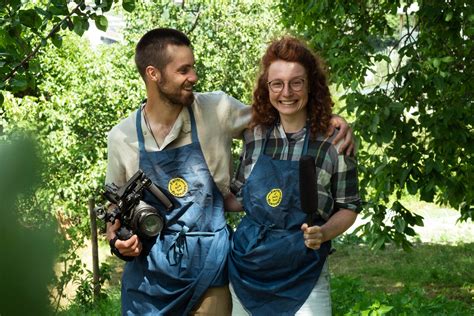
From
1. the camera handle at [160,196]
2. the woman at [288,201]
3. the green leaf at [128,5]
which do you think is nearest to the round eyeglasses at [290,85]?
the woman at [288,201]

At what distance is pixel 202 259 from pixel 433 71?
3.11 m

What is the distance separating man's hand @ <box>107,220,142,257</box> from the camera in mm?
2717

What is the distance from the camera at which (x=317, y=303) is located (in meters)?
2.80

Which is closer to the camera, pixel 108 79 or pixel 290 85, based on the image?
pixel 290 85

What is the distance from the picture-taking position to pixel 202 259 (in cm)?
283

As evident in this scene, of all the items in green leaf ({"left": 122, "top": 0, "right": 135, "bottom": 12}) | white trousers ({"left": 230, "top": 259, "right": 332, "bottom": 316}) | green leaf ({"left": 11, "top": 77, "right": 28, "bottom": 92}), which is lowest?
white trousers ({"left": 230, "top": 259, "right": 332, "bottom": 316})

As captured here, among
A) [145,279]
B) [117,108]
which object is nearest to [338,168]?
[145,279]

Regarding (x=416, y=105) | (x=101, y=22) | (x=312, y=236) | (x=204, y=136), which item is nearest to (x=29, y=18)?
(x=101, y=22)

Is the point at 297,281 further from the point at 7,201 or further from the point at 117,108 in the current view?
the point at 117,108

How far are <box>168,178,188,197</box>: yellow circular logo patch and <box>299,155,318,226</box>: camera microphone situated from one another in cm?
52

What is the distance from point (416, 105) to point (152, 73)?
13.0 feet

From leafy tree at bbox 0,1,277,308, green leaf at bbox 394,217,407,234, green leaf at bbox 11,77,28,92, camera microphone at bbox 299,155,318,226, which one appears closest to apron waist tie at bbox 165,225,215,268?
camera microphone at bbox 299,155,318,226

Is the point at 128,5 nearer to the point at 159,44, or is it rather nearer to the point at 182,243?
the point at 159,44

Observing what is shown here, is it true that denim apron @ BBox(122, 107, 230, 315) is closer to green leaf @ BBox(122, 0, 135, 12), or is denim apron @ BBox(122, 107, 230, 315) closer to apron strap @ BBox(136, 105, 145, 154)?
apron strap @ BBox(136, 105, 145, 154)
